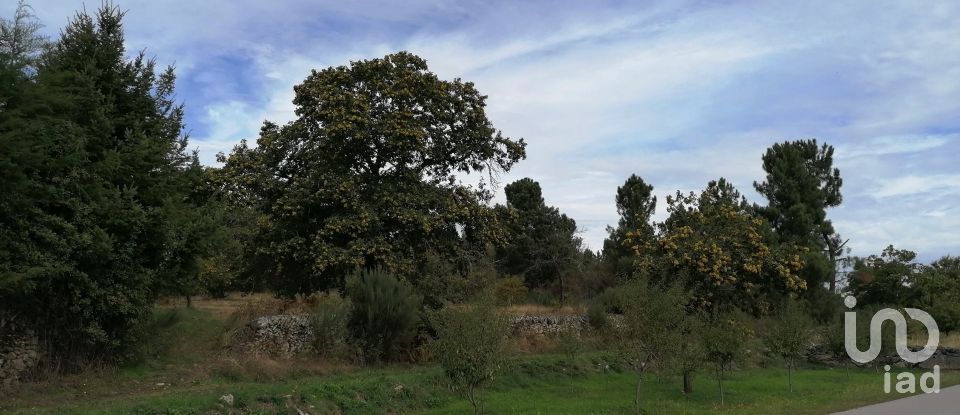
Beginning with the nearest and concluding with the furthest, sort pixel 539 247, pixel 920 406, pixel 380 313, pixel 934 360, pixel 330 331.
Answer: pixel 920 406 → pixel 330 331 → pixel 380 313 → pixel 934 360 → pixel 539 247

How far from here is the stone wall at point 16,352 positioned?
14.9 metres

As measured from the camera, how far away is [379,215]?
81.8 ft

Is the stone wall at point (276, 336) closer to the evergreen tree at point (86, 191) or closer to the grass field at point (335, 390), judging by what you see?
the grass field at point (335, 390)

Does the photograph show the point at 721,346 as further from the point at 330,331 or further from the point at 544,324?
the point at 330,331

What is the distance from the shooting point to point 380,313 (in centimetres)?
2175

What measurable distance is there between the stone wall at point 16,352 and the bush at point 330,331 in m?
7.37

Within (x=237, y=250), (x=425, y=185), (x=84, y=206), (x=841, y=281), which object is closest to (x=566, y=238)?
(x=841, y=281)

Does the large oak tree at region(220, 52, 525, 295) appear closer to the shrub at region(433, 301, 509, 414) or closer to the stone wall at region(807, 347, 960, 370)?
the shrub at region(433, 301, 509, 414)

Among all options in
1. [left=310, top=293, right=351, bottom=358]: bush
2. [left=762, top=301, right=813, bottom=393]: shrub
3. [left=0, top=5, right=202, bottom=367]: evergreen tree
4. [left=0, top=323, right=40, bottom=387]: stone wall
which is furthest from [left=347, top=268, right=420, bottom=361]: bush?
[left=762, top=301, right=813, bottom=393]: shrub

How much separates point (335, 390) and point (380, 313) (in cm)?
519

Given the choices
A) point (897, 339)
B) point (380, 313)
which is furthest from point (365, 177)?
point (897, 339)

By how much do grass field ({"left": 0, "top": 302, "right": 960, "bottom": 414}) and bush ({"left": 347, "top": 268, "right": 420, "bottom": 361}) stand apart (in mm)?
888

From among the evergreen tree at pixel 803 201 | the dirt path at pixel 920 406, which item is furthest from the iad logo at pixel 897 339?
the dirt path at pixel 920 406

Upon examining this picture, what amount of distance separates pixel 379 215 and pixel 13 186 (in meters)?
12.5
